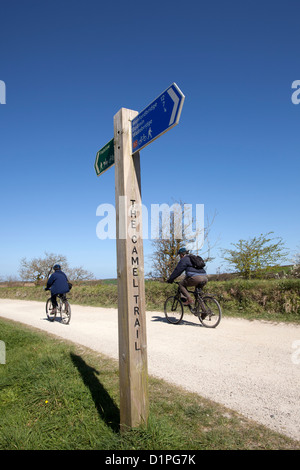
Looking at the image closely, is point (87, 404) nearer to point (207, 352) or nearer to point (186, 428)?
point (186, 428)

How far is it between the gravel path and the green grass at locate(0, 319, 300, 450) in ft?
0.96

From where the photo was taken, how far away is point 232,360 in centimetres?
482

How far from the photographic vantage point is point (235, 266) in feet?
49.0

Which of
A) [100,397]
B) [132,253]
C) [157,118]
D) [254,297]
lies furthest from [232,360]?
[254,297]

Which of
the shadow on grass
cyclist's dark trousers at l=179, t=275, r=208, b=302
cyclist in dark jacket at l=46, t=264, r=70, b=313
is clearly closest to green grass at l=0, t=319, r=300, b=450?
the shadow on grass

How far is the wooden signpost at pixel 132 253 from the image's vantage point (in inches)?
98.1

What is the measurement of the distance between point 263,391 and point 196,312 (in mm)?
4218

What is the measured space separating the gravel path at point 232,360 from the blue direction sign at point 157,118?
2.90 metres

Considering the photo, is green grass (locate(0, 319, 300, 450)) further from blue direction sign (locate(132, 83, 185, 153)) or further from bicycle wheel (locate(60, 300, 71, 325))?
bicycle wheel (locate(60, 300, 71, 325))

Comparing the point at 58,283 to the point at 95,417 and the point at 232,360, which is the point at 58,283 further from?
the point at 95,417

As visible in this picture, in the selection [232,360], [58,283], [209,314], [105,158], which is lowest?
[232,360]

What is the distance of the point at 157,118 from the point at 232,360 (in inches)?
162

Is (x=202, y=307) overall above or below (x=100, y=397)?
above

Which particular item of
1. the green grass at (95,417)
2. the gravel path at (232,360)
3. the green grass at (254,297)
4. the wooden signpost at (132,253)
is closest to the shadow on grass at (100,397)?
the green grass at (95,417)
